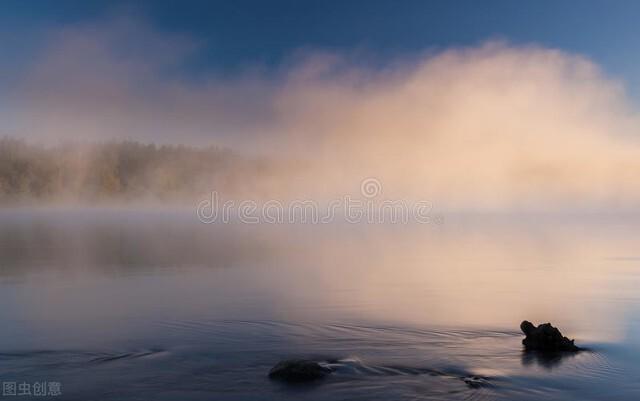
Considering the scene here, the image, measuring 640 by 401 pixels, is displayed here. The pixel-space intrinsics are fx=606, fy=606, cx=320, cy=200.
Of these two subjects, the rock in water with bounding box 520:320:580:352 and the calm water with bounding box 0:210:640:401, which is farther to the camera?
the rock in water with bounding box 520:320:580:352

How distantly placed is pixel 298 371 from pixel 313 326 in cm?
484

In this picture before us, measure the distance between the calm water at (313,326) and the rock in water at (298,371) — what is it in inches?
10.8

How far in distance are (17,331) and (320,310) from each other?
8.37m

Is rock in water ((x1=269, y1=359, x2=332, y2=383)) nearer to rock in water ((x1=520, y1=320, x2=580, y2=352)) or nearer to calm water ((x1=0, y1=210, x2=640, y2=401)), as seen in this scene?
calm water ((x1=0, y1=210, x2=640, y2=401))

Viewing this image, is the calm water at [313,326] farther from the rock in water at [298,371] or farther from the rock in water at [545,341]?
the rock in water at [545,341]

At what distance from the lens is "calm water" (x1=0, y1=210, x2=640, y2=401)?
11.1m

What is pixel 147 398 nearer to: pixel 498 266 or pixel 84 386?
pixel 84 386

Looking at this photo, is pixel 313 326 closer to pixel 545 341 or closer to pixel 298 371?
pixel 298 371

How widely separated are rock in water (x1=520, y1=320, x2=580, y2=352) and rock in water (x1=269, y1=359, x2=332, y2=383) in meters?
4.97

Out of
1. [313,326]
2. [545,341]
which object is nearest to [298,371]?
[313,326]

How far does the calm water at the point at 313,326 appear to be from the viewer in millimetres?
11086

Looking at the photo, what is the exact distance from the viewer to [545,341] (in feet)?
44.2

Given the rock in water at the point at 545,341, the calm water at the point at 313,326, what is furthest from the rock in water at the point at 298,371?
the rock in water at the point at 545,341

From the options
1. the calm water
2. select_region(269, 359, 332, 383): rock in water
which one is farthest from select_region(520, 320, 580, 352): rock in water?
select_region(269, 359, 332, 383): rock in water
